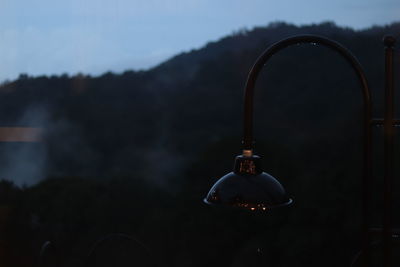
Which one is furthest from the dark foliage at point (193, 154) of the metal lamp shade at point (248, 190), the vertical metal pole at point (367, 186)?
the metal lamp shade at point (248, 190)

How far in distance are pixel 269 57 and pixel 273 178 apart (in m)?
0.29

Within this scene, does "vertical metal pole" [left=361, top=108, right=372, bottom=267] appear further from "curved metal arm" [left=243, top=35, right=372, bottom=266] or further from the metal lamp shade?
the metal lamp shade

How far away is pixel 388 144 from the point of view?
1499mm

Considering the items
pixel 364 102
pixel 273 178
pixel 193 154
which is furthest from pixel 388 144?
pixel 193 154

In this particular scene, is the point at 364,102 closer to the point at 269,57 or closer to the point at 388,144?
the point at 388,144

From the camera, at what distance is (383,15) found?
32.6ft

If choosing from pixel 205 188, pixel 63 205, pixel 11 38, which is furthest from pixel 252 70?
pixel 205 188

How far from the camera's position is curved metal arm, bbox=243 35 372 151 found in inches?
52.9

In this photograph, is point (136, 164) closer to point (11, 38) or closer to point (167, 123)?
point (167, 123)

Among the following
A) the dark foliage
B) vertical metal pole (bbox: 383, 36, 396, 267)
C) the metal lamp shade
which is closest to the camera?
the metal lamp shade

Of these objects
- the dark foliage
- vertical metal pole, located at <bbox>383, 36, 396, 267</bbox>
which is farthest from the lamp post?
the dark foliage

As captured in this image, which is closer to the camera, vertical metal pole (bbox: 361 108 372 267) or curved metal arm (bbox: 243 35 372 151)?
curved metal arm (bbox: 243 35 372 151)

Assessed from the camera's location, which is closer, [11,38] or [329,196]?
[11,38]

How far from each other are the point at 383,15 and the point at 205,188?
13.9ft
